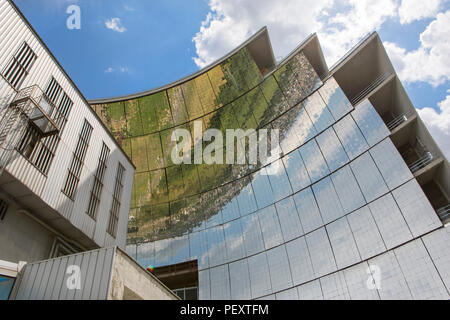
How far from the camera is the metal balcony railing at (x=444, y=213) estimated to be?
733 inches

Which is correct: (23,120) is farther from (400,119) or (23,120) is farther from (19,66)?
(400,119)

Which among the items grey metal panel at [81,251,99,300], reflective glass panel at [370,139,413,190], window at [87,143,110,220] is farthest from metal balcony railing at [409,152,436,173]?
window at [87,143,110,220]

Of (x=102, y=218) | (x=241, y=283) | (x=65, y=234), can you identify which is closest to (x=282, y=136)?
(x=241, y=283)

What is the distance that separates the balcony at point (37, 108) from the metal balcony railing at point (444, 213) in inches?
887

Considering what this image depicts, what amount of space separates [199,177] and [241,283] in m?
13.0

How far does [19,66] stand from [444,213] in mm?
25450

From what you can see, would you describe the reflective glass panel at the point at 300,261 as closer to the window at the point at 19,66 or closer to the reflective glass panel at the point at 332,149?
the reflective glass panel at the point at 332,149

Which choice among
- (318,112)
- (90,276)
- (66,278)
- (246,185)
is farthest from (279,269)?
(66,278)

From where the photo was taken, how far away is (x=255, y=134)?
32344 mm

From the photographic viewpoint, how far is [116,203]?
21.7m

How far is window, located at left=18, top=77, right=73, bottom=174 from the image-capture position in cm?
1477

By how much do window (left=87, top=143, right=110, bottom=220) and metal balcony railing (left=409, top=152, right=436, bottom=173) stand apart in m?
20.9

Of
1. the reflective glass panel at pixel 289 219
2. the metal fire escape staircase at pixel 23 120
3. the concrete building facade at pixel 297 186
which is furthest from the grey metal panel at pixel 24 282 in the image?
the reflective glass panel at pixel 289 219

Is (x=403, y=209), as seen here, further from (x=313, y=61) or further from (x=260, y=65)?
(x=260, y=65)
